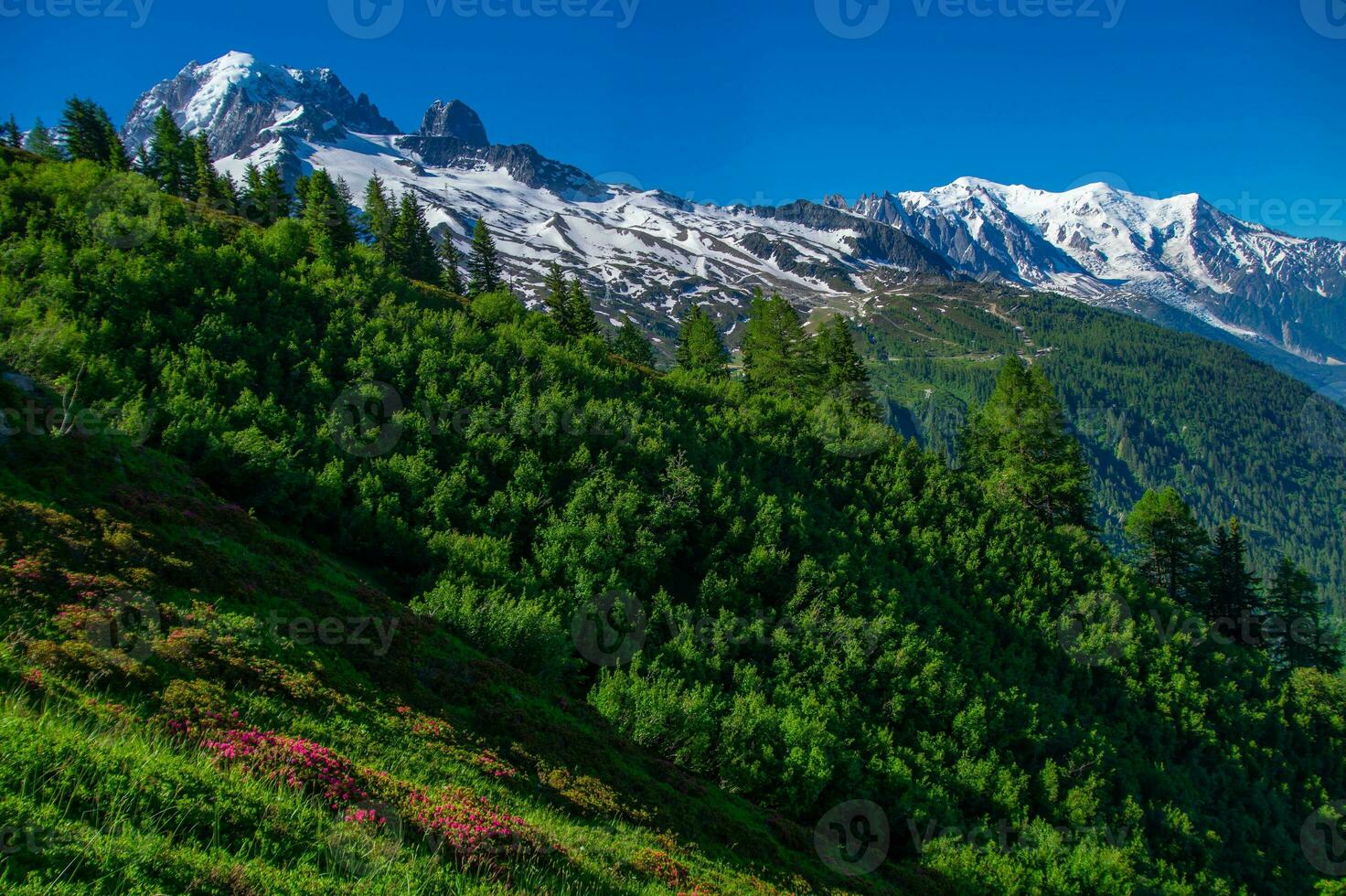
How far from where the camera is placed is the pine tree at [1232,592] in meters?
51.8

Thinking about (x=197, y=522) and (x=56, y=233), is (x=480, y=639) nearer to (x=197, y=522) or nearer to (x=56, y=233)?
(x=197, y=522)

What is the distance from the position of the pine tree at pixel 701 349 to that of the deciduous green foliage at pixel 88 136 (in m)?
62.0

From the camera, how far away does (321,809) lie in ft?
26.1

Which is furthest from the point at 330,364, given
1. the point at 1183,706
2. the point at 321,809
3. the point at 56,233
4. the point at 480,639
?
the point at 1183,706

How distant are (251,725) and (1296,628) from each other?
2939 inches

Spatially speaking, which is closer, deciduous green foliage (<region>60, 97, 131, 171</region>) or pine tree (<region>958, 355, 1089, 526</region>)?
pine tree (<region>958, 355, 1089, 526</region>)

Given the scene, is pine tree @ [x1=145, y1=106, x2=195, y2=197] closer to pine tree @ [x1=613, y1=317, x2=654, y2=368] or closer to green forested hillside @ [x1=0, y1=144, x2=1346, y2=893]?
green forested hillside @ [x1=0, y1=144, x2=1346, y2=893]

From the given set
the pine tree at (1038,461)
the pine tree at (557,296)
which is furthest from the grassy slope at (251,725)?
the pine tree at (557,296)

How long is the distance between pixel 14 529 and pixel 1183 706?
52.3 metres

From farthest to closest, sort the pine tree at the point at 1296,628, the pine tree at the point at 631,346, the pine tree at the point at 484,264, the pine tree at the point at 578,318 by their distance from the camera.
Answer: the pine tree at the point at 484,264 → the pine tree at the point at 631,346 → the pine tree at the point at 578,318 → the pine tree at the point at 1296,628

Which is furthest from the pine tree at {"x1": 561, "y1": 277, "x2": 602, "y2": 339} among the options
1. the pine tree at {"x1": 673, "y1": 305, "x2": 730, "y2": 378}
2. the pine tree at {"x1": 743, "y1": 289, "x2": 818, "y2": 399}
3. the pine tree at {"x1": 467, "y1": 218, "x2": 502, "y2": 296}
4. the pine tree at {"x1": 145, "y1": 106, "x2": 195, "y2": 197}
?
the pine tree at {"x1": 145, "y1": 106, "x2": 195, "y2": 197}

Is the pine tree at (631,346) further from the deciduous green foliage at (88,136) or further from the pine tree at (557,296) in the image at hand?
the deciduous green foliage at (88,136)

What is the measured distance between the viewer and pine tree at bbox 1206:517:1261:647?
51781mm

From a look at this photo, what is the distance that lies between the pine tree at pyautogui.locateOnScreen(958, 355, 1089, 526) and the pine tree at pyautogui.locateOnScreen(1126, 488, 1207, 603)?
4408 mm
